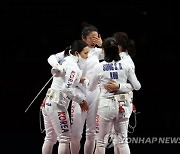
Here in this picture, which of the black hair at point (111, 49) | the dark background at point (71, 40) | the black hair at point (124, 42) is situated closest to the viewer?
the black hair at point (111, 49)

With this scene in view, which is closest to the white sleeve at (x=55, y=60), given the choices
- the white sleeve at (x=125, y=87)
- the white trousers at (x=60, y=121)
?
the white trousers at (x=60, y=121)

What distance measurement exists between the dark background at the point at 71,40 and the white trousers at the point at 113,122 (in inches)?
73.4

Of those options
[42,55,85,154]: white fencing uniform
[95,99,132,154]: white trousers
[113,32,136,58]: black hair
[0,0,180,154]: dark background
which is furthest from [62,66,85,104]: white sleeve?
[0,0,180,154]: dark background

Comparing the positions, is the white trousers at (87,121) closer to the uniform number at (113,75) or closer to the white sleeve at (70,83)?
the white sleeve at (70,83)

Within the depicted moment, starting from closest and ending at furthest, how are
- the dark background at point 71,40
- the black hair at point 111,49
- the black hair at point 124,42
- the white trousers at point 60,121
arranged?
the black hair at point 111,49 → the white trousers at point 60,121 → the black hair at point 124,42 → the dark background at point 71,40

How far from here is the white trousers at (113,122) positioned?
425 centimetres

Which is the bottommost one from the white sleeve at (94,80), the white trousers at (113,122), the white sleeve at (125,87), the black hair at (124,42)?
the white trousers at (113,122)

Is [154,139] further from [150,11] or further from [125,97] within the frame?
[150,11]

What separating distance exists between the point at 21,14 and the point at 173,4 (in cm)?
238

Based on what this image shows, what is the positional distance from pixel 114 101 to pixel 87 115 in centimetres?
50

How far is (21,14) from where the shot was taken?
7609mm

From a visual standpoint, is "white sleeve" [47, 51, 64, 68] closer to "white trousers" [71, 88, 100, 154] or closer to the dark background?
"white trousers" [71, 88, 100, 154]

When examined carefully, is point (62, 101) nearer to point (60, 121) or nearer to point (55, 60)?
point (60, 121)

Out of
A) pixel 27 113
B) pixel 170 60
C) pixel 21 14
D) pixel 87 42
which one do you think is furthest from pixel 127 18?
pixel 87 42
